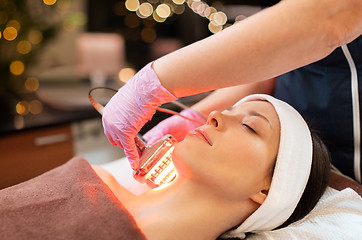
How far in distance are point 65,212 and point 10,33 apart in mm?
1711

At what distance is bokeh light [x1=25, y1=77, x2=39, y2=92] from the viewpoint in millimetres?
2785

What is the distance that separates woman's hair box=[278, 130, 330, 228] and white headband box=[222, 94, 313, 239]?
6 cm

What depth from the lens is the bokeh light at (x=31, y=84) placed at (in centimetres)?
279

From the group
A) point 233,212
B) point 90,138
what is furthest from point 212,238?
point 90,138

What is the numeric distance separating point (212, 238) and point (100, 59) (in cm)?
232

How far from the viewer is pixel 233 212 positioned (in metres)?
1.21

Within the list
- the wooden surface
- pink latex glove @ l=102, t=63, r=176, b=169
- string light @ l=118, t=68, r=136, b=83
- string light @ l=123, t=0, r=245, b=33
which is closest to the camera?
pink latex glove @ l=102, t=63, r=176, b=169

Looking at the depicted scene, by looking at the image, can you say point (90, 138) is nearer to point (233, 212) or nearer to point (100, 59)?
point (100, 59)

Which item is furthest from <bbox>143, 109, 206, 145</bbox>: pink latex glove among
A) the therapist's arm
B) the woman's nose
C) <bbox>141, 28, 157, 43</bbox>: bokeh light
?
<bbox>141, 28, 157, 43</bbox>: bokeh light

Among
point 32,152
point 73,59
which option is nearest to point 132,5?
point 73,59

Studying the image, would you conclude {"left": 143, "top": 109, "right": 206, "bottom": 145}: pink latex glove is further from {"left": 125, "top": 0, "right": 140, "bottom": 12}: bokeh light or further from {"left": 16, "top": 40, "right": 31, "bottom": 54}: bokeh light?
{"left": 125, "top": 0, "right": 140, "bottom": 12}: bokeh light

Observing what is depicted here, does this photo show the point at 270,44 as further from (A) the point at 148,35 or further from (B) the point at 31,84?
(A) the point at 148,35

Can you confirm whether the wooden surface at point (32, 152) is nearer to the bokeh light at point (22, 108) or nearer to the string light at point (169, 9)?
the bokeh light at point (22, 108)

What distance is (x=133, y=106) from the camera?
1.02 meters
